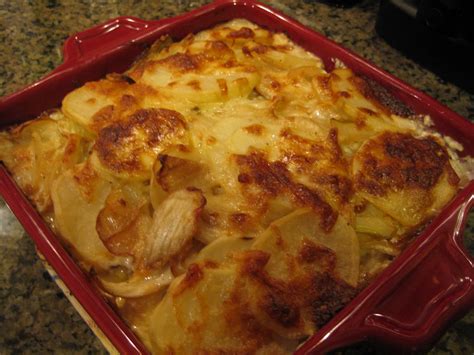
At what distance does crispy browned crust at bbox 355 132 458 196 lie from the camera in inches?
46.4

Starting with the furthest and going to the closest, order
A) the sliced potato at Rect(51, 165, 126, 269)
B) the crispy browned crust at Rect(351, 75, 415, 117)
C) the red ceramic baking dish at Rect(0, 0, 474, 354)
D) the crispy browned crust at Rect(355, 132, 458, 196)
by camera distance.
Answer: the crispy browned crust at Rect(351, 75, 415, 117), the crispy browned crust at Rect(355, 132, 458, 196), the sliced potato at Rect(51, 165, 126, 269), the red ceramic baking dish at Rect(0, 0, 474, 354)

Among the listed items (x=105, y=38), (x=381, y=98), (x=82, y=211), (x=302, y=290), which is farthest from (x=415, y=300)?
(x=105, y=38)

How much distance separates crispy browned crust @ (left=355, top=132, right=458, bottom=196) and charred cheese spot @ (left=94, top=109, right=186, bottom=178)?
487mm

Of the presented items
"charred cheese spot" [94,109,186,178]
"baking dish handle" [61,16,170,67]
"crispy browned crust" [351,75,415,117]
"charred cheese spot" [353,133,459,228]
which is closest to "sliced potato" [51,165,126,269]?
"charred cheese spot" [94,109,186,178]

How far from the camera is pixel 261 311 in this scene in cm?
95

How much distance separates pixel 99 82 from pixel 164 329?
764mm

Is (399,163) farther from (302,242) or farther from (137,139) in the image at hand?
(137,139)

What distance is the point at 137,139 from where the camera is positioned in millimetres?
1205

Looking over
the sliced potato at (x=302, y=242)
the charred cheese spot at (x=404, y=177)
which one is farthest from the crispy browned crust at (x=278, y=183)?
the charred cheese spot at (x=404, y=177)

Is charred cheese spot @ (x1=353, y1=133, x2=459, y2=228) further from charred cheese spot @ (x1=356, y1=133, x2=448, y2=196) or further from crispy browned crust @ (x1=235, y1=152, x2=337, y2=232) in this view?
crispy browned crust @ (x1=235, y1=152, x2=337, y2=232)

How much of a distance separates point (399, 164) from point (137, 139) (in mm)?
675

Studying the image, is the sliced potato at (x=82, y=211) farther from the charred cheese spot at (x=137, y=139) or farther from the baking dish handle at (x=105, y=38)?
the baking dish handle at (x=105, y=38)

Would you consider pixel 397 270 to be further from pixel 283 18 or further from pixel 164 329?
pixel 283 18

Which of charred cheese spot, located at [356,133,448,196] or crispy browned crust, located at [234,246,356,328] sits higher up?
charred cheese spot, located at [356,133,448,196]
